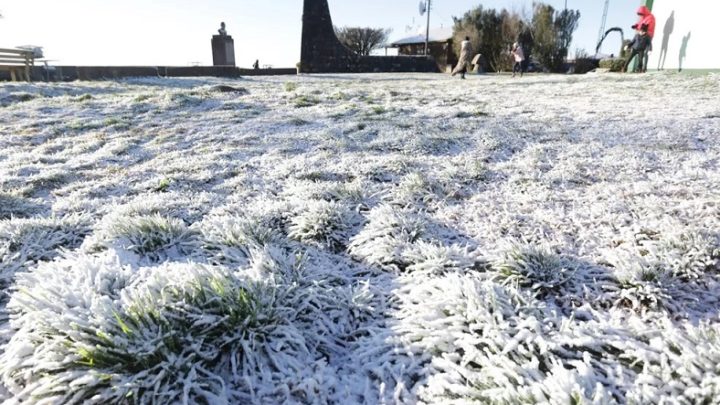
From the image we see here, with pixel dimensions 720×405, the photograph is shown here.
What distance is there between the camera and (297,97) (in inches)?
400

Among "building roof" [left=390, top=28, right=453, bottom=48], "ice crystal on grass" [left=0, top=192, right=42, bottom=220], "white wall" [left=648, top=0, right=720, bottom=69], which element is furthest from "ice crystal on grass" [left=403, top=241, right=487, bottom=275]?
A: "building roof" [left=390, top=28, right=453, bottom=48]

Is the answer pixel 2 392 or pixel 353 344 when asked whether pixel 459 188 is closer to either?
pixel 353 344

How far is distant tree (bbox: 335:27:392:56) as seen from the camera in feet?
164

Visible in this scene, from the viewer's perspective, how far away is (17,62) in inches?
563

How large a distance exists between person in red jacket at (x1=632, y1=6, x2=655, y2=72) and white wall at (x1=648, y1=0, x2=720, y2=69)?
27 centimetres

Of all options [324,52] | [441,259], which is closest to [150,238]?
[441,259]

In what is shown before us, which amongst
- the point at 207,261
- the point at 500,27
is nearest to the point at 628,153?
the point at 207,261

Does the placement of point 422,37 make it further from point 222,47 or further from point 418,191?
point 418,191

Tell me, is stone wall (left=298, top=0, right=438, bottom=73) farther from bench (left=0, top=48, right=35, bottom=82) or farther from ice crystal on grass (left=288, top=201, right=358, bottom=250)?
ice crystal on grass (left=288, top=201, right=358, bottom=250)

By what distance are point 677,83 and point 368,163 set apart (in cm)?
1004

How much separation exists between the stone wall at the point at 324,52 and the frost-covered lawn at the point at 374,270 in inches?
800

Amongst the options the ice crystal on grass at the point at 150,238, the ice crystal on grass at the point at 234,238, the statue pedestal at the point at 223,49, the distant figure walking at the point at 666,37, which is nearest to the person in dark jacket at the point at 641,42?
the distant figure walking at the point at 666,37

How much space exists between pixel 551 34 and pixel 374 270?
96.7 feet

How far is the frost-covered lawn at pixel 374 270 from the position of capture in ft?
5.41
